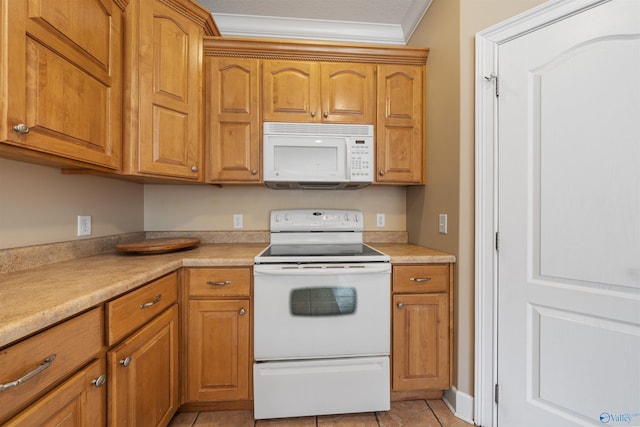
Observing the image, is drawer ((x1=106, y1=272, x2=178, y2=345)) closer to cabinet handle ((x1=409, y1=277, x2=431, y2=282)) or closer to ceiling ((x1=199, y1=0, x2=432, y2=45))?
cabinet handle ((x1=409, y1=277, x2=431, y2=282))

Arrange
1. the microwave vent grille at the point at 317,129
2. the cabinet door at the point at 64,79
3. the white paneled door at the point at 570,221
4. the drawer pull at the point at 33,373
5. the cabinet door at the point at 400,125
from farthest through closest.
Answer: the cabinet door at the point at 400,125 < the microwave vent grille at the point at 317,129 < the white paneled door at the point at 570,221 < the cabinet door at the point at 64,79 < the drawer pull at the point at 33,373

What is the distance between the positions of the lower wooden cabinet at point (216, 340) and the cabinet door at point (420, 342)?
0.87 m

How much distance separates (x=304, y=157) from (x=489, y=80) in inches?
44.4

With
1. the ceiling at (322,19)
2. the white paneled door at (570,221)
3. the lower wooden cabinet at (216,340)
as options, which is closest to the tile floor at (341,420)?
the lower wooden cabinet at (216,340)

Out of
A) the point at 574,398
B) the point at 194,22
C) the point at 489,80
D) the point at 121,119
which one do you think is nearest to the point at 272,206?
the point at 121,119

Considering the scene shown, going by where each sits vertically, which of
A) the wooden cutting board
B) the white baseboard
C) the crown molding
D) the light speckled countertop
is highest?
the crown molding

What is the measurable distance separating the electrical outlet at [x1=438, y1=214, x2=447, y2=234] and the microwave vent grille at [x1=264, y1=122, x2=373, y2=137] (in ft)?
2.39

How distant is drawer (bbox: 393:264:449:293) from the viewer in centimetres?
156

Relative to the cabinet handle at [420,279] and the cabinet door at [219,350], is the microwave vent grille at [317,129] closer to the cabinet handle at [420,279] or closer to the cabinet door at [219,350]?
the cabinet handle at [420,279]

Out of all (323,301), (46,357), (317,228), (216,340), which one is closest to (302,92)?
(317,228)

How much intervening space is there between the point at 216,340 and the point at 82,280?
0.73 meters

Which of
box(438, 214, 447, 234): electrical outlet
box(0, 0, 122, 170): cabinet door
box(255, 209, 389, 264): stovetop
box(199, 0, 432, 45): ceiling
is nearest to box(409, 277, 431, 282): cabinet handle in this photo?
box(438, 214, 447, 234): electrical outlet

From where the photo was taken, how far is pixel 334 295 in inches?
59.0

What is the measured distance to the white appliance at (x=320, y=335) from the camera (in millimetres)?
1451
